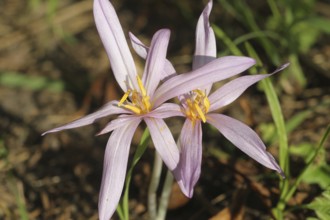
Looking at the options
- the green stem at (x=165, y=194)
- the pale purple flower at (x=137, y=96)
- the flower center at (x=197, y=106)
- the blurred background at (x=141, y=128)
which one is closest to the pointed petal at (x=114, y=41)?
the pale purple flower at (x=137, y=96)

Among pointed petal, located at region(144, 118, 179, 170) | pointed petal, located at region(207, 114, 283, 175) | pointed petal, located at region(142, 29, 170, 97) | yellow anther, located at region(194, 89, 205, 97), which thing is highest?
pointed petal, located at region(142, 29, 170, 97)

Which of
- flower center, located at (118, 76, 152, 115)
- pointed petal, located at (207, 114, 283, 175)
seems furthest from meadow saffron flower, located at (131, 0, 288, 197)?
flower center, located at (118, 76, 152, 115)

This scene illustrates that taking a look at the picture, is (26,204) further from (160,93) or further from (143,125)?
(160,93)

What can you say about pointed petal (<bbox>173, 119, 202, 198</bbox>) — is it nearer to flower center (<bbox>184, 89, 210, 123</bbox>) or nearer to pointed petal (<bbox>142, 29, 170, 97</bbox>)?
flower center (<bbox>184, 89, 210, 123</bbox>)

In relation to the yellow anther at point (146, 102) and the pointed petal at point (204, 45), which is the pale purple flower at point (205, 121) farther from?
the yellow anther at point (146, 102)

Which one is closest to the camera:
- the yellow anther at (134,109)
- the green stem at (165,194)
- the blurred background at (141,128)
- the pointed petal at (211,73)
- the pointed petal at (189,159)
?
the pointed petal at (189,159)

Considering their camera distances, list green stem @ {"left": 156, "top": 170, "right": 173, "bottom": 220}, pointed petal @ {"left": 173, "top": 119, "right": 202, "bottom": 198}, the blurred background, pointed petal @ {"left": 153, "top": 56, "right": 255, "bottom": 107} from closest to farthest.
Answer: pointed petal @ {"left": 173, "top": 119, "right": 202, "bottom": 198}
pointed petal @ {"left": 153, "top": 56, "right": 255, "bottom": 107}
green stem @ {"left": 156, "top": 170, "right": 173, "bottom": 220}
the blurred background

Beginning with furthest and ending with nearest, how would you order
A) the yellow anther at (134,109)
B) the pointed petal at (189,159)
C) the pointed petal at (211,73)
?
1. the yellow anther at (134,109)
2. the pointed petal at (211,73)
3. the pointed petal at (189,159)

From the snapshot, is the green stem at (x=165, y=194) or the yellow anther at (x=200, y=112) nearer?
the yellow anther at (x=200, y=112)
